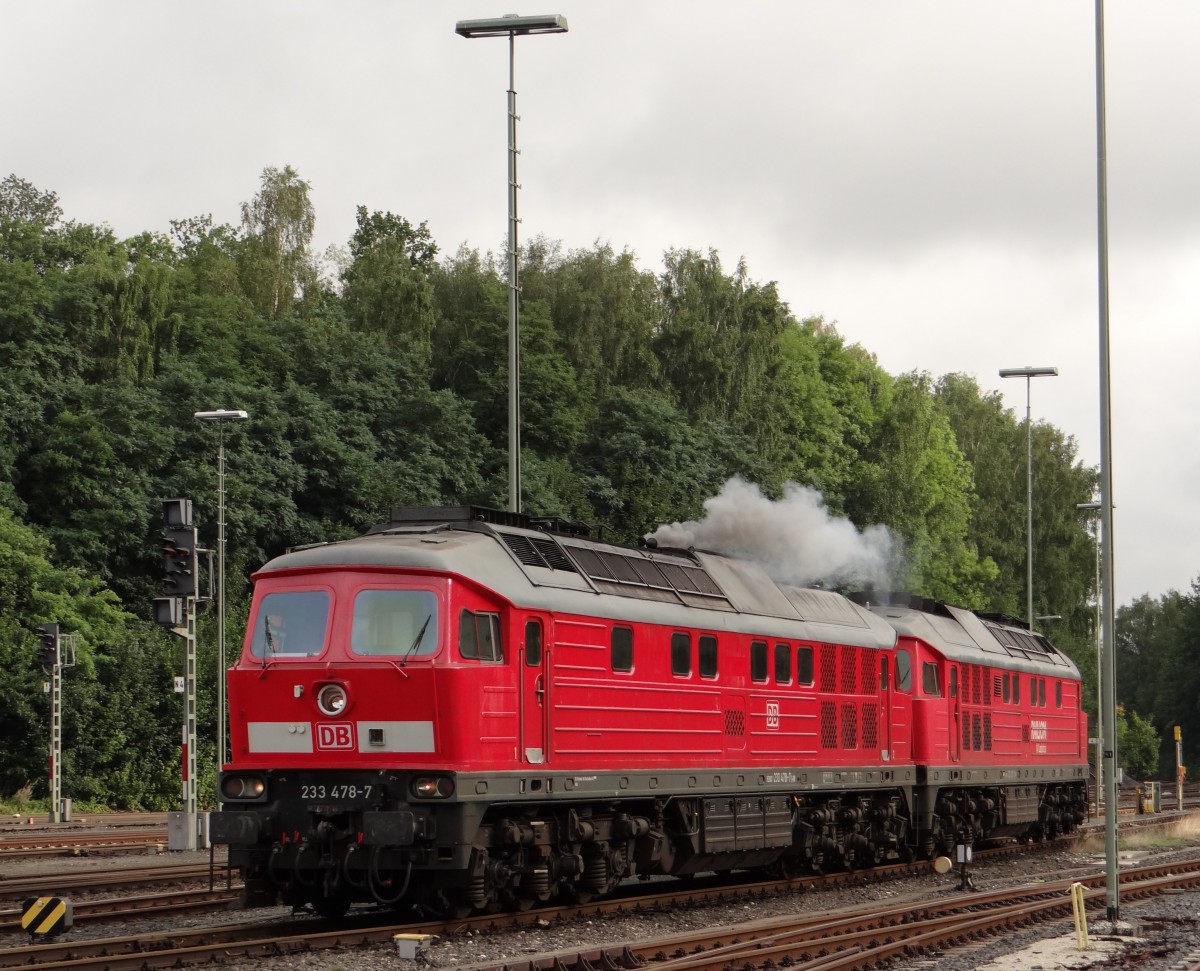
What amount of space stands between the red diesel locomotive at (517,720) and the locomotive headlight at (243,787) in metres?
0.02

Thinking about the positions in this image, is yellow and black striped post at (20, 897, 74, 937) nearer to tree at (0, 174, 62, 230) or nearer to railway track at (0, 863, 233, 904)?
railway track at (0, 863, 233, 904)

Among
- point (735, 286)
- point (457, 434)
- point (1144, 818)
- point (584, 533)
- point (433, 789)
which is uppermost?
point (735, 286)

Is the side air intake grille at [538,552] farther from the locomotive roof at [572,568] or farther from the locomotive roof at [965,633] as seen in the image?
the locomotive roof at [965,633]

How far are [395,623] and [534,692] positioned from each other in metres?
1.77

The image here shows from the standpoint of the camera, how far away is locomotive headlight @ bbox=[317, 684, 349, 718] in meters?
17.4

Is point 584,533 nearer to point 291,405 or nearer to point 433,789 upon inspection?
point 433,789

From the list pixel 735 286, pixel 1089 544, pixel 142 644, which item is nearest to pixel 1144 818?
pixel 142 644

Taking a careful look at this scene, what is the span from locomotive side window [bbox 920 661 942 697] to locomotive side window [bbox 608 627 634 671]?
10211mm

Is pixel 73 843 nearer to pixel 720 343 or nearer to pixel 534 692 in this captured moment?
pixel 534 692

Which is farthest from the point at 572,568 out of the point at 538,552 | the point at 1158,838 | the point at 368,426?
the point at 368,426

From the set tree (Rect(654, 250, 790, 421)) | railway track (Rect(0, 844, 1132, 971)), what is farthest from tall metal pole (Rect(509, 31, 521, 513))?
tree (Rect(654, 250, 790, 421))

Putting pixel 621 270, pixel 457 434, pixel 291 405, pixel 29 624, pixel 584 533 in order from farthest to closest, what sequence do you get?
pixel 621 270 < pixel 457 434 < pixel 291 405 < pixel 29 624 < pixel 584 533

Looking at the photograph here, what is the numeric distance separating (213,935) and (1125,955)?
9.02m

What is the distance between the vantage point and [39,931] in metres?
16.6
